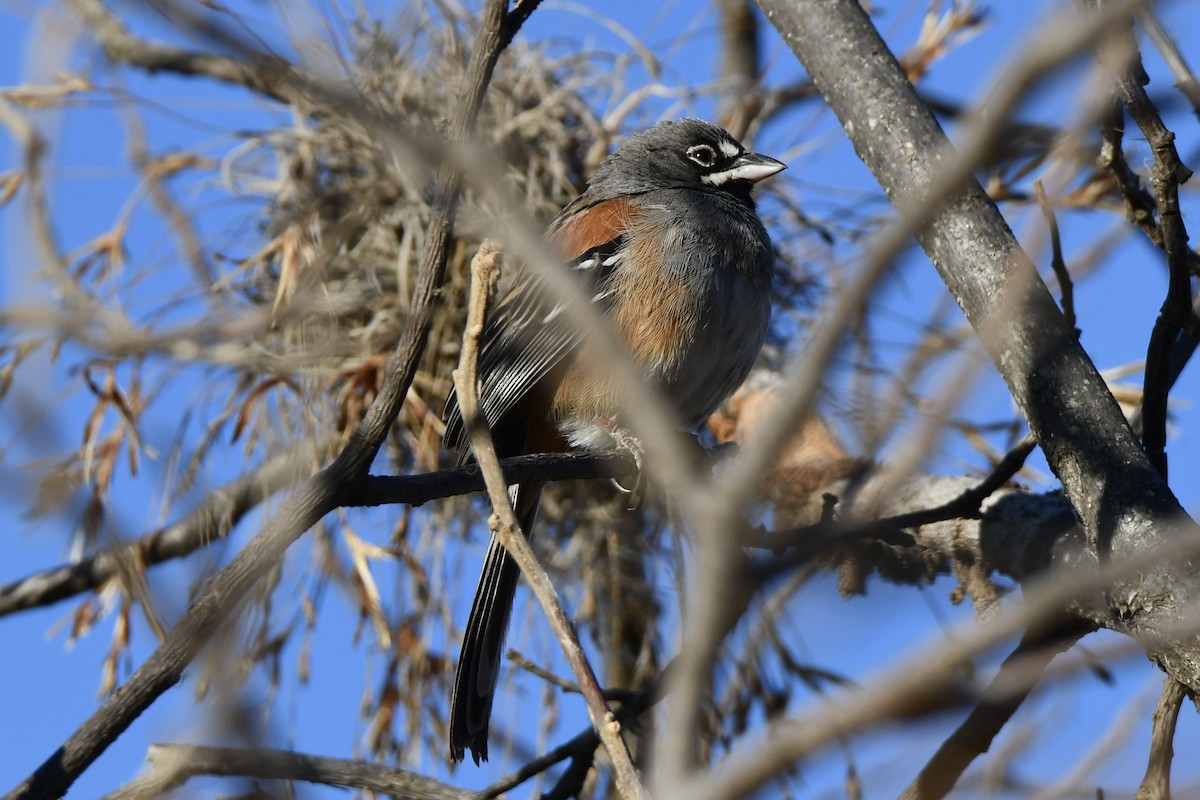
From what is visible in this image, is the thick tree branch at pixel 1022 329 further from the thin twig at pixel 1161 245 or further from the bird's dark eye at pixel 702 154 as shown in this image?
the bird's dark eye at pixel 702 154

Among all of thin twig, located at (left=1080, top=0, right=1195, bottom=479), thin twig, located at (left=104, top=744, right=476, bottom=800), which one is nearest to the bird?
thin twig, located at (left=104, top=744, right=476, bottom=800)

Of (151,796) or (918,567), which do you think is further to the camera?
(918,567)

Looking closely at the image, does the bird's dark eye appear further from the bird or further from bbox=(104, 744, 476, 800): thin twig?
bbox=(104, 744, 476, 800): thin twig

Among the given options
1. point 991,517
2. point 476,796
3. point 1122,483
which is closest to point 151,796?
point 476,796

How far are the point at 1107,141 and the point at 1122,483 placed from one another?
2.51ft

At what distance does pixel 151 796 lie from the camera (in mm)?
2527

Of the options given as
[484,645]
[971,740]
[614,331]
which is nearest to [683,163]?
[614,331]

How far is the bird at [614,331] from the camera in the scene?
3988mm

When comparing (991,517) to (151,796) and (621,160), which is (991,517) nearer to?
(621,160)

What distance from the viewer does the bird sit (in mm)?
3988

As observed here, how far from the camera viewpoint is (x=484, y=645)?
12.8ft

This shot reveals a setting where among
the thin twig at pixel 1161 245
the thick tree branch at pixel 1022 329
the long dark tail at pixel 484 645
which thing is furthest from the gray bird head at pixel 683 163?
the thin twig at pixel 1161 245

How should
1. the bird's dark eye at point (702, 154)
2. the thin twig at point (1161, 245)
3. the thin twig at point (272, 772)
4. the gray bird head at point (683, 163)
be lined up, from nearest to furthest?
the thin twig at point (272, 772) < the thin twig at point (1161, 245) < the gray bird head at point (683, 163) < the bird's dark eye at point (702, 154)

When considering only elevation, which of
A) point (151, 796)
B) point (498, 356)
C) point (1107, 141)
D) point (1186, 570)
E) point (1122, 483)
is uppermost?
point (498, 356)
